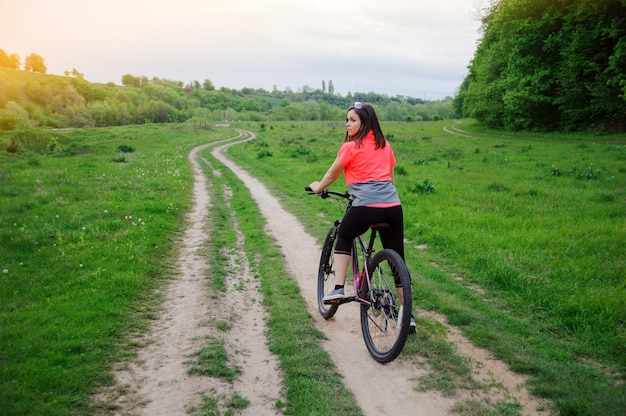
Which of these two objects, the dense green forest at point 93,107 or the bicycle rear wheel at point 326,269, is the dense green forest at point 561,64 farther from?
the dense green forest at point 93,107

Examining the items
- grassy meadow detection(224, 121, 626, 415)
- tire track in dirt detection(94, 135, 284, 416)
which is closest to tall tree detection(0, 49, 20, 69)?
grassy meadow detection(224, 121, 626, 415)

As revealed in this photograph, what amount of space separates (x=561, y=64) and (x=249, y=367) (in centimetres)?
4219

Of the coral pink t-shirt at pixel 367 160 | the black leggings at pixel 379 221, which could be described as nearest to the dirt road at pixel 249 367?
the black leggings at pixel 379 221

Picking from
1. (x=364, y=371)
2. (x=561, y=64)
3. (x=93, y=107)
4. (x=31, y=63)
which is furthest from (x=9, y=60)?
(x=364, y=371)

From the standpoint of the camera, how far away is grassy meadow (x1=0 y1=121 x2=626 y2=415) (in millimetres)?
4141

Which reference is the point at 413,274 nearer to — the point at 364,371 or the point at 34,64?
the point at 364,371

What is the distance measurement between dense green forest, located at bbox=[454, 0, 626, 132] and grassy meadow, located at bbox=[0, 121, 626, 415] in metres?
22.0

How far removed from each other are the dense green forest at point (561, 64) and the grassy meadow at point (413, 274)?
72.0 ft

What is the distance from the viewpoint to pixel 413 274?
7.43 meters

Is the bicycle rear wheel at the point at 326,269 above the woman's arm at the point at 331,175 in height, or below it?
below

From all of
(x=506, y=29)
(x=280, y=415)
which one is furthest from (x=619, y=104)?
(x=280, y=415)

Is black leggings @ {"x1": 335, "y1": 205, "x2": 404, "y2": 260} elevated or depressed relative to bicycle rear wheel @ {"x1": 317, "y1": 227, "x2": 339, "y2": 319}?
elevated

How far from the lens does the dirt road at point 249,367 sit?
12.6 ft

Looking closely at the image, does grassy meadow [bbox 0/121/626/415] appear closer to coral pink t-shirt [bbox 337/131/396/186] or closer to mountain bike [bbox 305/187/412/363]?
mountain bike [bbox 305/187/412/363]
